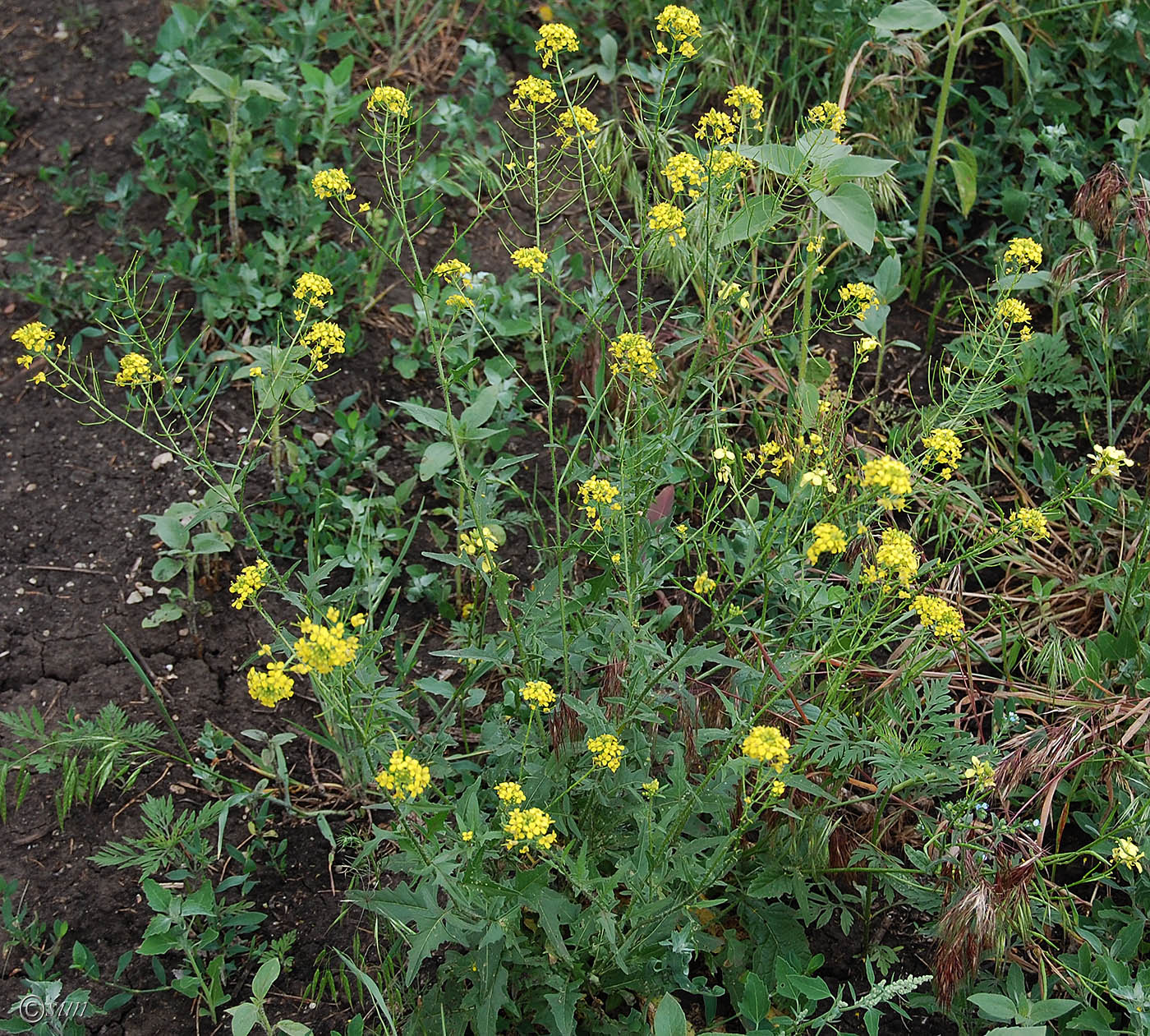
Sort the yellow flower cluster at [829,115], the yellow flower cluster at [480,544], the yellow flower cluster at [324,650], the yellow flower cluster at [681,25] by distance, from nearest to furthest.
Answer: the yellow flower cluster at [324,650], the yellow flower cluster at [480,544], the yellow flower cluster at [681,25], the yellow flower cluster at [829,115]

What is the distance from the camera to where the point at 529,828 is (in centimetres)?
171

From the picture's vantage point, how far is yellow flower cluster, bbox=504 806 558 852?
5.61 ft

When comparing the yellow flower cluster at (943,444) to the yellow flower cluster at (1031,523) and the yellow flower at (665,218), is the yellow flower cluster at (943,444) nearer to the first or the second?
the yellow flower cluster at (1031,523)

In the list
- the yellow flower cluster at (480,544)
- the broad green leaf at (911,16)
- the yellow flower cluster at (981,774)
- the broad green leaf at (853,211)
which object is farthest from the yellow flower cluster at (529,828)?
the broad green leaf at (911,16)

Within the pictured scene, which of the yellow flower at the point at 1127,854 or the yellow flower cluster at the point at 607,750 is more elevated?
the yellow flower cluster at the point at 607,750

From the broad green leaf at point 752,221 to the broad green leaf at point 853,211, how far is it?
0.26m

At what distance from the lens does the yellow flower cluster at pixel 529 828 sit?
5.61 feet

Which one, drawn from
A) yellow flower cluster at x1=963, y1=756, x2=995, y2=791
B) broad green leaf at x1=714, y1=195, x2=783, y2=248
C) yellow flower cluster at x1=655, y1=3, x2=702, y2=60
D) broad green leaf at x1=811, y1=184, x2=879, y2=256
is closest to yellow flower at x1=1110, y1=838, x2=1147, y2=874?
yellow flower cluster at x1=963, y1=756, x2=995, y2=791

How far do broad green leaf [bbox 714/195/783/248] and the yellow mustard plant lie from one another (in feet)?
1.95

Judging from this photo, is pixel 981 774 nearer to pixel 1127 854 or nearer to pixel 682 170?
pixel 1127 854

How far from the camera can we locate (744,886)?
7.13ft

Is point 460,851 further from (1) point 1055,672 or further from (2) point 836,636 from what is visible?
(1) point 1055,672

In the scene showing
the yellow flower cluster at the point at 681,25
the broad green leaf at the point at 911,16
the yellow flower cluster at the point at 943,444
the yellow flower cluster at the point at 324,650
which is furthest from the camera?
the broad green leaf at the point at 911,16

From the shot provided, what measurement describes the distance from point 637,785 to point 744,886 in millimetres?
337
